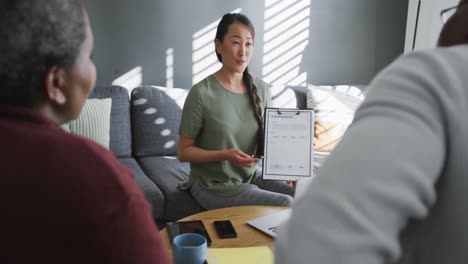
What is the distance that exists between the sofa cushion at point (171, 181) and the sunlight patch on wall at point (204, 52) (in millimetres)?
718

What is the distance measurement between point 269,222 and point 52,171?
0.93 metres

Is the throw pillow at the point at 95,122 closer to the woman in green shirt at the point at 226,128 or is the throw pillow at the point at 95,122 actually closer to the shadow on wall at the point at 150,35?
the shadow on wall at the point at 150,35

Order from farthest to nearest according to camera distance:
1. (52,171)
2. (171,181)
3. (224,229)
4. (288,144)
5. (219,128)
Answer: (171,181)
(219,128)
(288,144)
(224,229)
(52,171)

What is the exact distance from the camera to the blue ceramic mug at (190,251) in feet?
3.26

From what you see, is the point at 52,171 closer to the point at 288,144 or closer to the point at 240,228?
the point at 240,228

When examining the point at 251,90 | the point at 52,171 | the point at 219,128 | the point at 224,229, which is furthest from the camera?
the point at 251,90

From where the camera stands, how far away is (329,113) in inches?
120

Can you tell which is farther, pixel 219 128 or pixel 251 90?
pixel 251 90

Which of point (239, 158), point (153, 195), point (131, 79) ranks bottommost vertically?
point (153, 195)

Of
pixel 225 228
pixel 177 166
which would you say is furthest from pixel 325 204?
pixel 177 166

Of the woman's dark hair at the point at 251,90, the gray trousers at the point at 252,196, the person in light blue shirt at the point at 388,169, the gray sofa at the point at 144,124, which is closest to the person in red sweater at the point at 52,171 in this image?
the person in light blue shirt at the point at 388,169

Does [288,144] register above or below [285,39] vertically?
below

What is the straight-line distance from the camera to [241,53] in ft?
6.42

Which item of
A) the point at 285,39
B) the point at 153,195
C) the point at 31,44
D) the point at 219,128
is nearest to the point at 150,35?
the point at 285,39
